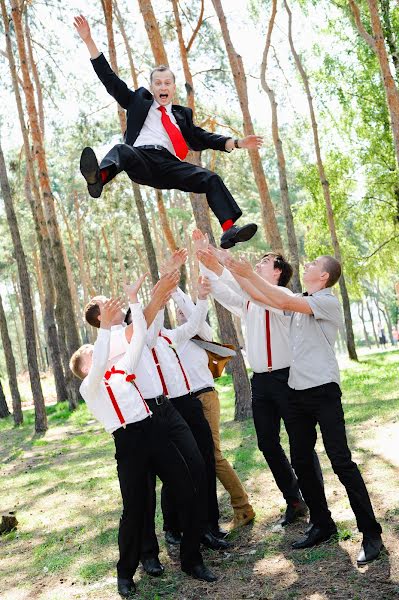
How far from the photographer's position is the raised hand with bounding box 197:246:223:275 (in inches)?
207

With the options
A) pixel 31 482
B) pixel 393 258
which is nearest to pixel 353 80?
pixel 393 258

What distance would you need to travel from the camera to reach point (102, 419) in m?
4.83

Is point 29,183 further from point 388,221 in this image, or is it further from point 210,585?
point 210,585

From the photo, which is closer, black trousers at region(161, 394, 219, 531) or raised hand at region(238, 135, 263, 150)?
raised hand at region(238, 135, 263, 150)

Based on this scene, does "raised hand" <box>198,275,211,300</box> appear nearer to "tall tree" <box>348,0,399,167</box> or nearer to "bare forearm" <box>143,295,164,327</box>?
"bare forearm" <box>143,295,164,327</box>

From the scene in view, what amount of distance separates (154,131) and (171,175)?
342mm

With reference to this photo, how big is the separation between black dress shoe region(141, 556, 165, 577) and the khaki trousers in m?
0.90

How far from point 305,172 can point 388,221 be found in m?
2.91

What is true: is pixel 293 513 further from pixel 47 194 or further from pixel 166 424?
pixel 47 194

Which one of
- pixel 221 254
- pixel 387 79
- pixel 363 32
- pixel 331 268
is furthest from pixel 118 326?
pixel 363 32

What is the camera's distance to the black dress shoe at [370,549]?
476 centimetres

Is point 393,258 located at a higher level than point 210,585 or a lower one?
higher

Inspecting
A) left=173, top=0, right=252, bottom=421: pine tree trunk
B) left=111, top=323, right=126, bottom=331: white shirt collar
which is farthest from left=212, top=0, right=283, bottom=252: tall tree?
left=111, top=323, right=126, bottom=331: white shirt collar

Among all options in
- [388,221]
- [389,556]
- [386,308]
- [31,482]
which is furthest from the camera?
[386,308]
